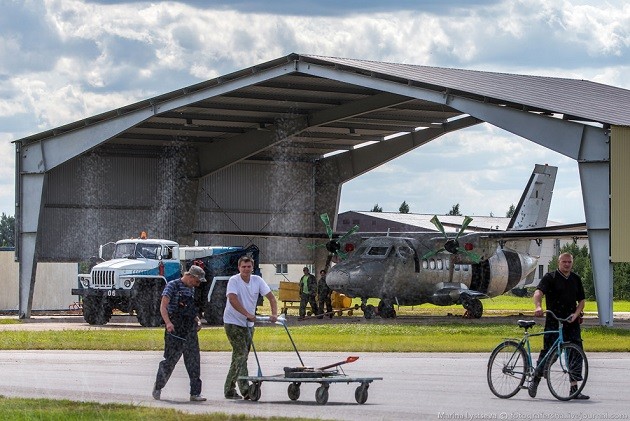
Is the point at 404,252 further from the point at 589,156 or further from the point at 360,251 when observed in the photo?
the point at 589,156

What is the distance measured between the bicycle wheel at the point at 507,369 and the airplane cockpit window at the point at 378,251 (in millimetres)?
23890

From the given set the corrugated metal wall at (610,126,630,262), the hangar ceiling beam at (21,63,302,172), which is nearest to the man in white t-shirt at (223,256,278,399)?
the corrugated metal wall at (610,126,630,262)

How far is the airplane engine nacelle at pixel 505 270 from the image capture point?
42750mm

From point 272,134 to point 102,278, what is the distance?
14.3 meters

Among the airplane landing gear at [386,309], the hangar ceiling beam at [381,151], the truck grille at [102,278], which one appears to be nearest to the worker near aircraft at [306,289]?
the airplane landing gear at [386,309]

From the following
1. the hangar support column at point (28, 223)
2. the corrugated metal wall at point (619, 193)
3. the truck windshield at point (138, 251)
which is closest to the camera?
the corrugated metal wall at point (619, 193)

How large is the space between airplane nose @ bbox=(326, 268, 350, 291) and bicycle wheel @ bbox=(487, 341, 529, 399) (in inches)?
901

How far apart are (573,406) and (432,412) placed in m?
1.93

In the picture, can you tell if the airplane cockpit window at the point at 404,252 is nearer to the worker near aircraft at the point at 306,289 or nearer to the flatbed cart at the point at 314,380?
the worker near aircraft at the point at 306,289

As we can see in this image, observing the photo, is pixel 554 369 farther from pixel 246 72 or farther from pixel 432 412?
pixel 246 72

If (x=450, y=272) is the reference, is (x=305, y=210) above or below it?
above

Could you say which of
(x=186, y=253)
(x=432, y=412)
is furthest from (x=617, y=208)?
(x=432, y=412)

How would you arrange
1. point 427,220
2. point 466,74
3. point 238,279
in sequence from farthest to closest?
point 427,220 → point 466,74 → point 238,279

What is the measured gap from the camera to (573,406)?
1370 cm
